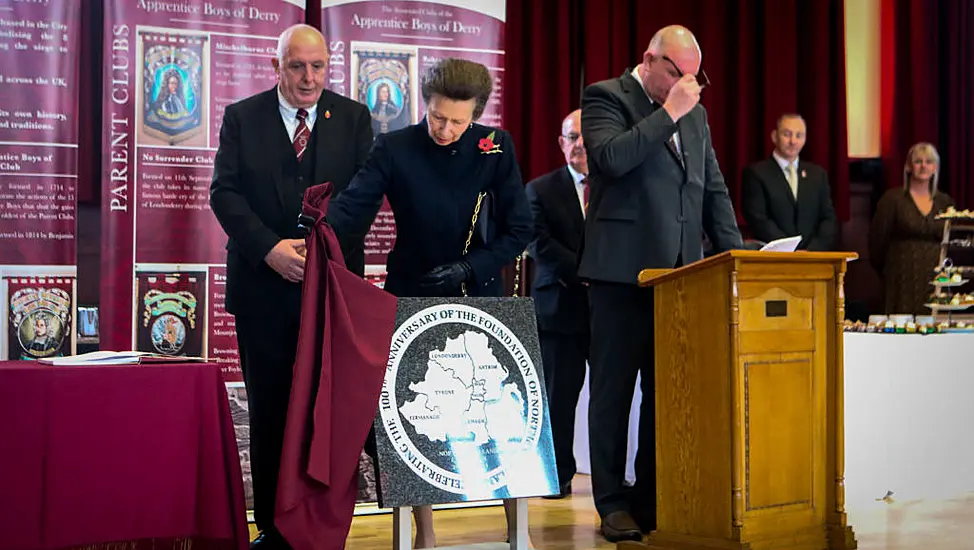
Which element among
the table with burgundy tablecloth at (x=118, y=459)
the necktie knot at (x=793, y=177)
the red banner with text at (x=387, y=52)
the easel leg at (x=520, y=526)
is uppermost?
the red banner with text at (x=387, y=52)

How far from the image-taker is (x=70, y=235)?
4.21 metres

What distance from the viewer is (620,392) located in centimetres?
363

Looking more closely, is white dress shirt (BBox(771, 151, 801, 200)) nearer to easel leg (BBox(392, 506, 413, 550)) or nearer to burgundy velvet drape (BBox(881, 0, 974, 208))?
burgundy velvet drape (BBox(881, 0, 974, 208))

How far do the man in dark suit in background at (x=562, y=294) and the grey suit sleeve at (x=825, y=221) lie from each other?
77.5 inches

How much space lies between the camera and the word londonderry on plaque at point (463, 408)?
280cm

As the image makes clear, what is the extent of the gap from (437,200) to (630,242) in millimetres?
719

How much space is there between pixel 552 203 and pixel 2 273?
218 centimetres

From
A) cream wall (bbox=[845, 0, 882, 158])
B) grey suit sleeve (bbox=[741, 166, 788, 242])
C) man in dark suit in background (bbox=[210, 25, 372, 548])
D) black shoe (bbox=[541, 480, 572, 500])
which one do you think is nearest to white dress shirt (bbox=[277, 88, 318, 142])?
man in dark suit in background (bbox=[210, 25, 372, 548])

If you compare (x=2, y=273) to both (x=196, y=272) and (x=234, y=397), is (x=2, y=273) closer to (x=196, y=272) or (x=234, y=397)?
(x=196, y=272)

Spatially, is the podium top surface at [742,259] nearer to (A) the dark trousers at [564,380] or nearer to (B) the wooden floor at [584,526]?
(B) the wooden floor at [584,526]

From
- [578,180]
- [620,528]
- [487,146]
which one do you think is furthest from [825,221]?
[487,146]

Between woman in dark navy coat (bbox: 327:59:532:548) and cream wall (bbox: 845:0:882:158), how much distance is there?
4.37 metres

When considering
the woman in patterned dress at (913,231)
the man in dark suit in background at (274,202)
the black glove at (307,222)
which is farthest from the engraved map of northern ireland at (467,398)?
the woman in patterned dress at (913,231)

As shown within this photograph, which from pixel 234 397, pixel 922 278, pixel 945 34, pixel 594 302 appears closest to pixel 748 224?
pixel 922 278
